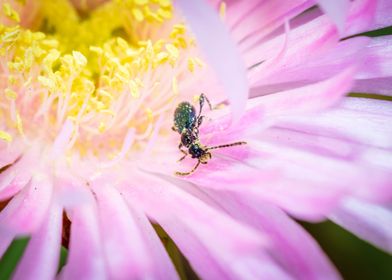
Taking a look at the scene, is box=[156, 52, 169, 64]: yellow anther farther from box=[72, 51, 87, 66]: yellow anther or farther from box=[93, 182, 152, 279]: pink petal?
box=[93, 182, 152, 279]: pink petal

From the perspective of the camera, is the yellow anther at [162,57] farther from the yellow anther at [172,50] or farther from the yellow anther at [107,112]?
the yellow anther at [107,112]

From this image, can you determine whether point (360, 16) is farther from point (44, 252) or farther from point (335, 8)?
point (44, 252)

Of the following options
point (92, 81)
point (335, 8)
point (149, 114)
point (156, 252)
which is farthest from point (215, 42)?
point (92, 81)

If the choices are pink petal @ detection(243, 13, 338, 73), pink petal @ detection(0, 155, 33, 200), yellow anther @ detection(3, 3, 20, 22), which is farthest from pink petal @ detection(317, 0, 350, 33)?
yellow anther @ detection(3, 3, 20, 22)

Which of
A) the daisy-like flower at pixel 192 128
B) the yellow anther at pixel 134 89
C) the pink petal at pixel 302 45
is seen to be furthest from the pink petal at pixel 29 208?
the pink petal at pixel 302 45

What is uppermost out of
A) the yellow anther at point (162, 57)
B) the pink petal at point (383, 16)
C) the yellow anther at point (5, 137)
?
the yellow anther at point (5, 137)

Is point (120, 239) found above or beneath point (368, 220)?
above

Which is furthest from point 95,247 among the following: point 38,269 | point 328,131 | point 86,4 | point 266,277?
point 86,4

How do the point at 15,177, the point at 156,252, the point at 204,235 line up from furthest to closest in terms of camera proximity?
the point at 15,177
the point at 156,252
the point at 204,235
